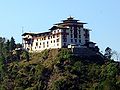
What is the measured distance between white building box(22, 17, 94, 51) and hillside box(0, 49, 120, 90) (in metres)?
3.11

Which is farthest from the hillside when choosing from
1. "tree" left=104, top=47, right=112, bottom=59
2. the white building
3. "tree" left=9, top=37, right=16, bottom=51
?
"tree" left=104, top=47, right=112, bottom=59

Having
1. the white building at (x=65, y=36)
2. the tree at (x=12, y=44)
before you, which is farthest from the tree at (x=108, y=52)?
the tree at (x=12, y=44)

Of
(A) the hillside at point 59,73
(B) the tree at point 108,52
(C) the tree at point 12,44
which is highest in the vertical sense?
(C) the tree at point 12,44

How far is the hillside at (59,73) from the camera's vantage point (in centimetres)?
9419

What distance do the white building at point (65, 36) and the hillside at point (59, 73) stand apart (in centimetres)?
311

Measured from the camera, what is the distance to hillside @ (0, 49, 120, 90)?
3708 inches

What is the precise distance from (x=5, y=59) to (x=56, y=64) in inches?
703

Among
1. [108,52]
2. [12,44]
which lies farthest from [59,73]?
[12,44]

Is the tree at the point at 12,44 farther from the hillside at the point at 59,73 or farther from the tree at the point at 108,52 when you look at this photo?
the tree at the point at 108,52

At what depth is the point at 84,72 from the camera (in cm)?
9788

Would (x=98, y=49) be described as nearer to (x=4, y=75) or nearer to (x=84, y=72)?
(x=84, y=72)

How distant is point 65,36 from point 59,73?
13.7 m

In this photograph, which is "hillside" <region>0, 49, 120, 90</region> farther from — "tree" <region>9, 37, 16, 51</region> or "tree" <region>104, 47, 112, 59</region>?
"tree" <region>104, 47, 112, 59</region>

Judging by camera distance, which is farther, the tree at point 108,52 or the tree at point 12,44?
the tree at point 12,44
